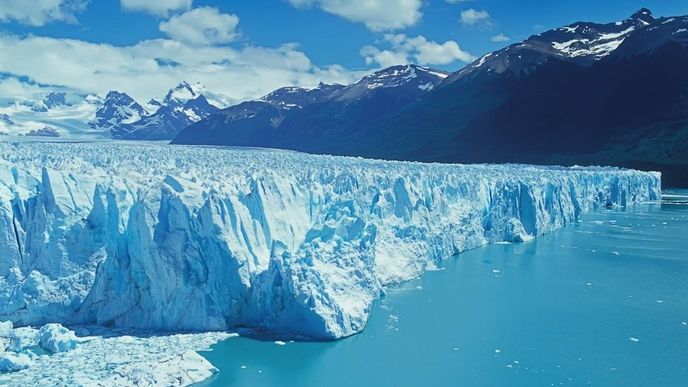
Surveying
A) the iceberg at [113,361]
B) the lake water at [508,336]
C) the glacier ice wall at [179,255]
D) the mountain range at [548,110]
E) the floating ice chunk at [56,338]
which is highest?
the mountain range at [548,110]

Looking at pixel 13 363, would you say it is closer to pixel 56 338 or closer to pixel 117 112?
pixel 56 338

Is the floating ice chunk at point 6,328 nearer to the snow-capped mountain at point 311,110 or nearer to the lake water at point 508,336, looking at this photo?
the lake water at point 508,336

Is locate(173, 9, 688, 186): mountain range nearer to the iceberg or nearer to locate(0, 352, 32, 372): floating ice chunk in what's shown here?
the iceberg

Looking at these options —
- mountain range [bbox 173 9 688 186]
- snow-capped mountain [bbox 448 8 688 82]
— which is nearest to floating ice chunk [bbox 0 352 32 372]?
mountain range [bbox 173 9 688 186]

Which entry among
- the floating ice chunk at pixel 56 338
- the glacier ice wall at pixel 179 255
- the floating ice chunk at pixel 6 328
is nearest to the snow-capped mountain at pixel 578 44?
the glacier ice wall at pixel 179 255

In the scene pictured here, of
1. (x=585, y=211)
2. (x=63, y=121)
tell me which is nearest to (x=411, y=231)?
(x=585, y=211)

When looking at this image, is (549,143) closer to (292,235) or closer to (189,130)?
(292,235)

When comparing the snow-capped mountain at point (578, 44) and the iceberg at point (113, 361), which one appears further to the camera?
the snow-capped mountain at point (578, 44)
